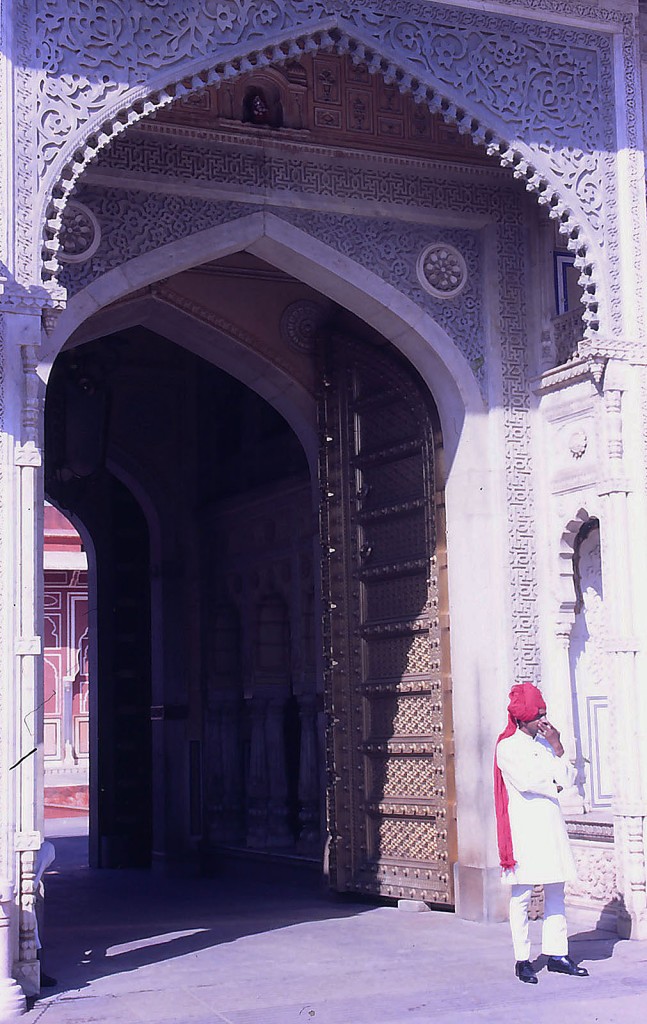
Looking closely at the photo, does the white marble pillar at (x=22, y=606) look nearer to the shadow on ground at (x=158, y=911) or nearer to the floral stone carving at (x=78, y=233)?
the shadow on ground at (x=158, y=911)

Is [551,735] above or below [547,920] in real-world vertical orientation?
above

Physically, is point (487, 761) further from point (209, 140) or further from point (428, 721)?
point (209, 140)

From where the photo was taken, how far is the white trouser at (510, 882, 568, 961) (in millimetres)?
4863

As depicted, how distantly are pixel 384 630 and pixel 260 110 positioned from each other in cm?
265

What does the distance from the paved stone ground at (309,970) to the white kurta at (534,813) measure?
15.5 inches

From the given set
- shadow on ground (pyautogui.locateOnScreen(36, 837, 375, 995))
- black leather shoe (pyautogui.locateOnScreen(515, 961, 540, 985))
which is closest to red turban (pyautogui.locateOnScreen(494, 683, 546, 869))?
black leather shoe (pyautogui.locateOnScreen(515, 961, 540, 985))

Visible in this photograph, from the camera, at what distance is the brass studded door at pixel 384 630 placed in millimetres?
6715

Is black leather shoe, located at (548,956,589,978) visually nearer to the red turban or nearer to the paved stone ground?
the paved stone ground

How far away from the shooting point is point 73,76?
524 cm

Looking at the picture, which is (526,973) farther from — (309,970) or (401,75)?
(401,75)

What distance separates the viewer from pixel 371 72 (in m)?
5.73

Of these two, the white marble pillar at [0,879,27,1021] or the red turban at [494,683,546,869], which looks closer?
the white marble pillar at [0,879,27,1021]

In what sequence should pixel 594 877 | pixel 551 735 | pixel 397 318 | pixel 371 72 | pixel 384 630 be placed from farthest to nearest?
pixel 384 630, pixel 397 318, pixel 594 877, pixel 371 72, pixel 551 735

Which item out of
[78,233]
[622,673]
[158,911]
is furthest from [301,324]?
[158,911]
